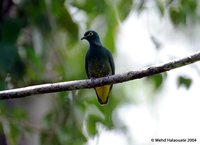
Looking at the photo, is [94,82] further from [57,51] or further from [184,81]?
[57,51]

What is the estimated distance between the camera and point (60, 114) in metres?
5.54

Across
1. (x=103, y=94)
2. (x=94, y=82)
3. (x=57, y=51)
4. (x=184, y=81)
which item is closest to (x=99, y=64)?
(x=103, y=94)

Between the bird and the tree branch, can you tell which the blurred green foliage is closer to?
the bird

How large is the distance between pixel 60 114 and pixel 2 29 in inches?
33.0

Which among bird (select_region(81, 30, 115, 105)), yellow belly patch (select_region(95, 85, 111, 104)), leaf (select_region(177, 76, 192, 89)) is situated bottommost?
yellow belly patch (select_region(95, 85, 111, 104))

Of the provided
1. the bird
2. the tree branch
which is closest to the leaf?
the bird

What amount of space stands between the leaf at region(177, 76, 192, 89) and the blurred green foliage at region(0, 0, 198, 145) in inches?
8.2

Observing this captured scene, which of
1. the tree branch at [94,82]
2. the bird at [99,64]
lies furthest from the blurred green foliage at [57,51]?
the tree branch at [94,82]

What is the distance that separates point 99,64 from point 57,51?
1023 millimetres

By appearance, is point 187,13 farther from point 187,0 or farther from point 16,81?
point 16,81

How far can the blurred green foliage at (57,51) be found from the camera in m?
5.12

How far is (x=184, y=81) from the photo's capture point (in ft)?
15.5

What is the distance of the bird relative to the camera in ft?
14.5

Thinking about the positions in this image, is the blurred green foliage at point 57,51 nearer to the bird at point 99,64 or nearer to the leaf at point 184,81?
the leaf at point 184,81
